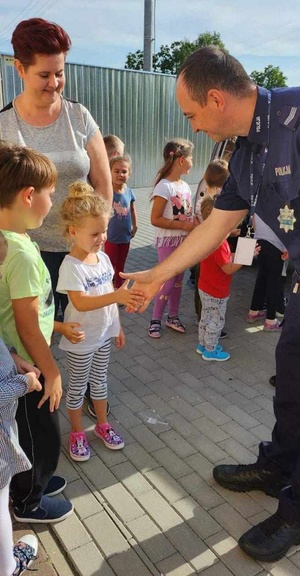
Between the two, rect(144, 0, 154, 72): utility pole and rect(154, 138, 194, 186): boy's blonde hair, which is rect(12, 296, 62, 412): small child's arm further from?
rect(144, 0, 154, 72): utility pole

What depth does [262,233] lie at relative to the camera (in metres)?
3.94

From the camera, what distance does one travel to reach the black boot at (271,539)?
2117 mm

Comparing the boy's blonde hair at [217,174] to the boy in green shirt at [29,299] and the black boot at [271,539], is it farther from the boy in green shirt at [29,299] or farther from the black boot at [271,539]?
the black boot at [271,539]

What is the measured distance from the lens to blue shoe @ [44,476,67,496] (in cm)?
245

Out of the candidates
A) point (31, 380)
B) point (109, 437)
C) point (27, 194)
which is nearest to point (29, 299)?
point (31, 380)

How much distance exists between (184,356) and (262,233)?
3.98ft

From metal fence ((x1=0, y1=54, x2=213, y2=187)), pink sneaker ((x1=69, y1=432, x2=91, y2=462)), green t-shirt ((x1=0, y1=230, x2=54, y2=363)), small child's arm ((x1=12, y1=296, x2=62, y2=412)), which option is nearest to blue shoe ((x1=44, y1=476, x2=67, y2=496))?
pink sneaker ((x1=69, y1=432, x2=91, y2=462))

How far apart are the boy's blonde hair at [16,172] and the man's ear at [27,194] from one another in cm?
1

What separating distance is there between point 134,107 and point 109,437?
10.6 metres

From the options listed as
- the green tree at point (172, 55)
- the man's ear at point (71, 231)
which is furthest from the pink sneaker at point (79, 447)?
the green tree at point (172, 55)

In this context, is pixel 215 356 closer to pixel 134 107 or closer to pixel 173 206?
pixel 173 206

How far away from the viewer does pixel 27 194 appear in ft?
6.22

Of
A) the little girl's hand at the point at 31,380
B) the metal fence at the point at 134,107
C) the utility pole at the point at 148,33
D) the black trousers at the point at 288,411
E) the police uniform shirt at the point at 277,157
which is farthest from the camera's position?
the utility pole at the point at 148,33

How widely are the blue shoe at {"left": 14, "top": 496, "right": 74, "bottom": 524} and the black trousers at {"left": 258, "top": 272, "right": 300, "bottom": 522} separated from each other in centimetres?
103
